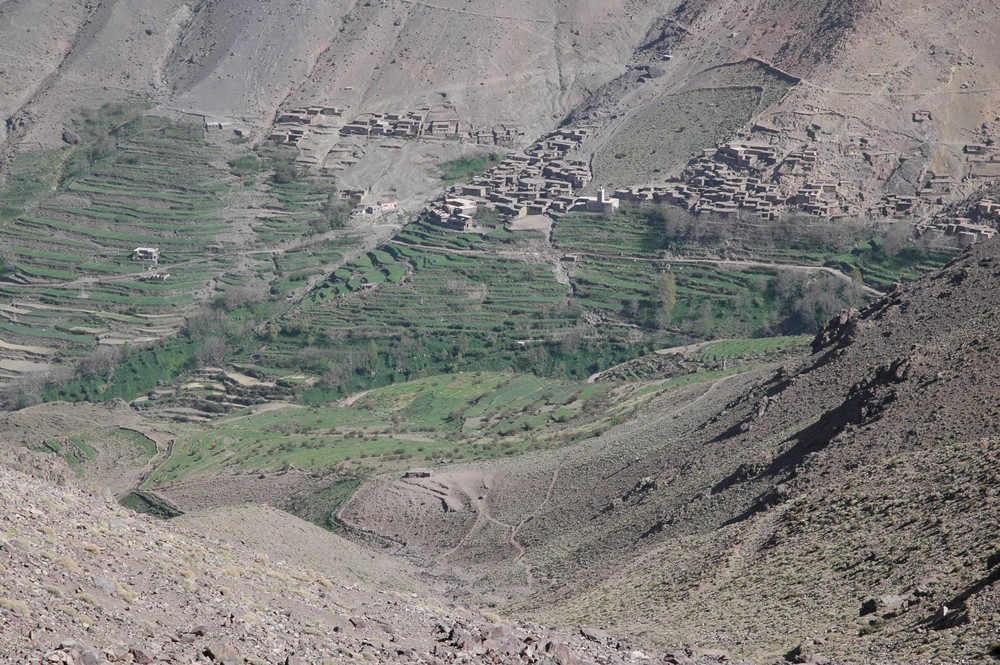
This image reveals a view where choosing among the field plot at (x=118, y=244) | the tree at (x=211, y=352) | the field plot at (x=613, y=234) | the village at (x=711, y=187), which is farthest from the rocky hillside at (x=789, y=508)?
the field plot at (x=118, y=244)

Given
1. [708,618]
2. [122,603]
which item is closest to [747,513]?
[708,618]

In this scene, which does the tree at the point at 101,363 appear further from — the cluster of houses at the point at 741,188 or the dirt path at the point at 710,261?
the cluster of houses at the point at 741,188

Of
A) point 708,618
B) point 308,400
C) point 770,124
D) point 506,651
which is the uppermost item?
point 770,124

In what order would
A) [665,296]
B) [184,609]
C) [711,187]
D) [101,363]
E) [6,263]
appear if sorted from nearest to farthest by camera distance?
[184,609] → [101,363] → [665,296] → [711,187] → [6,263]

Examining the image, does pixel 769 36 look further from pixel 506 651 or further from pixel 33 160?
pixel 506 651

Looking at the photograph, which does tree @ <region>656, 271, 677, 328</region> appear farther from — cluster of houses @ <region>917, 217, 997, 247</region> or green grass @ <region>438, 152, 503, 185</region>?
green grass @ <region>438, 152, 503, 185</region>

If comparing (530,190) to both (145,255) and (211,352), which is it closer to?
(211,352)

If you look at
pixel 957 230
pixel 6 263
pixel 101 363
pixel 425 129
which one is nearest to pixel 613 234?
pixel 957 230

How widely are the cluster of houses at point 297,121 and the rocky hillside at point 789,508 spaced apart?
4706cm

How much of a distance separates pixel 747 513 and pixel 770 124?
2042 inches

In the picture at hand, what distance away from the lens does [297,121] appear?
9569 cm

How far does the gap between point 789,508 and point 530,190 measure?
53.4 m

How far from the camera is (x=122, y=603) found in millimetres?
19609

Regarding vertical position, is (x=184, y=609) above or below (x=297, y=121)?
below
